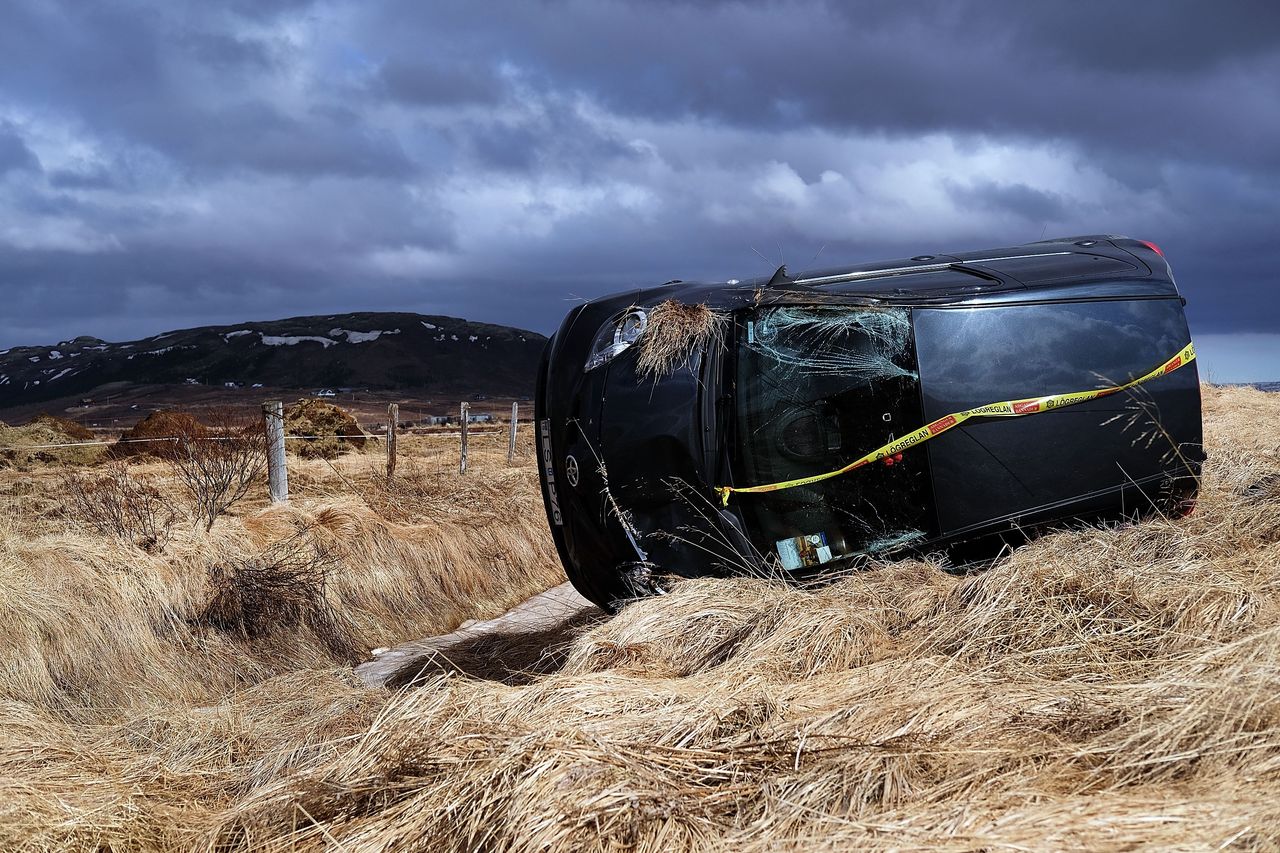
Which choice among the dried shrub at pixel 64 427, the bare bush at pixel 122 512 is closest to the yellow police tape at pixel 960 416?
the bare bush at pixel 122 512

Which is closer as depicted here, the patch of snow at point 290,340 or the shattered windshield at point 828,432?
the shattered windshield at point 828,432

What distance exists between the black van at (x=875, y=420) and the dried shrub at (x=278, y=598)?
10.4 ft

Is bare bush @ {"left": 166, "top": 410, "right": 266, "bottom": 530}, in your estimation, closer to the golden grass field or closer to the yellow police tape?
the golden grass field

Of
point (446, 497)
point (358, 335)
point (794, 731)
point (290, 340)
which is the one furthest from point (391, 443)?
point (290, 340)

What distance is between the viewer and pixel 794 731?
9.20 feet

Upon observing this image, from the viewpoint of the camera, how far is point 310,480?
44.1 ft

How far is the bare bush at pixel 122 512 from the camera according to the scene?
7.41 meters

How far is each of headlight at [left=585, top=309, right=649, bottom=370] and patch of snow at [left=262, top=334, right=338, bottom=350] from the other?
10225 centimetres

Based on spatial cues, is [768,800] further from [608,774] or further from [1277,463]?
[1277,463]

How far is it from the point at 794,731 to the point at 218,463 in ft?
23.1

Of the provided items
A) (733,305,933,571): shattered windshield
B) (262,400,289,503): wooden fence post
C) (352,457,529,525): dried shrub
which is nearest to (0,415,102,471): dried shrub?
(352,457,529,525): dried shrub

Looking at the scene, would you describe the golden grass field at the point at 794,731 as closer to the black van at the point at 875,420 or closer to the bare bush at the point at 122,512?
the black van at the point at 875,420

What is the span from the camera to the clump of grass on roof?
200 inches

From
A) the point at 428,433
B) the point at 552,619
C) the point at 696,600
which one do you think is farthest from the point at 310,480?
the point at 428,433
